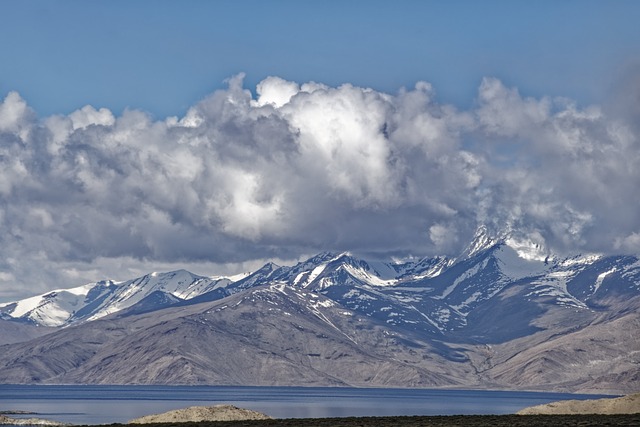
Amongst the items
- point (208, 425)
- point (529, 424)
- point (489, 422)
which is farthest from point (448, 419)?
point (208, 425)

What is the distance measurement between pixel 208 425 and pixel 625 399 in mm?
70496

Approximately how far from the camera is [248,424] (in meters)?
177

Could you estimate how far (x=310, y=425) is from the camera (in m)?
168

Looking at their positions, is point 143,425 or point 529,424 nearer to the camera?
point 529,424

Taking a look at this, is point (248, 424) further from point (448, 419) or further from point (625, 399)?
point (625, 399)

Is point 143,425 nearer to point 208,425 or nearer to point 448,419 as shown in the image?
point 208,425

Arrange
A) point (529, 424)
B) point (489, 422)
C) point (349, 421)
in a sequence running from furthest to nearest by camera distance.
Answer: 1. point (349, 421)
2. point (489, 422)
3. point (529, 424)

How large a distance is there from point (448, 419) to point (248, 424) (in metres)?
31.1

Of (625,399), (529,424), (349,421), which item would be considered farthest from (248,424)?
(625,399)

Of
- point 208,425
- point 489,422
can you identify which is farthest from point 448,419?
point 208,425

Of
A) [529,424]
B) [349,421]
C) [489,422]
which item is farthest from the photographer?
[349,421]

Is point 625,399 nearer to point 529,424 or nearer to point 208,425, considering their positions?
point 529,424

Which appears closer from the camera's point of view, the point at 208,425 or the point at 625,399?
the point at 208,425

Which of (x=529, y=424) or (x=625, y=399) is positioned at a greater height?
(x=625, y=399)
